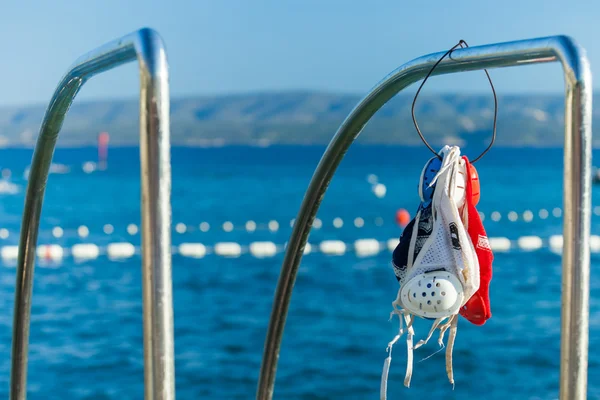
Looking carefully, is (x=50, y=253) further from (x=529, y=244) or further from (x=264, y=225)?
(x=529, y=244)

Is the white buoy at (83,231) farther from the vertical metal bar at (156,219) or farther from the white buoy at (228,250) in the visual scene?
the vertical metal bar at (156,219)

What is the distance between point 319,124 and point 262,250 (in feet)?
533

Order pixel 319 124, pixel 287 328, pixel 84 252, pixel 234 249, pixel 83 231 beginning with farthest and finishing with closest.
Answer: pixel 319 124
pixel 83 231
pixel 234 249
pixel 84 252
pixel 287 328

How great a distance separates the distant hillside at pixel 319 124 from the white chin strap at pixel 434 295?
139 meters

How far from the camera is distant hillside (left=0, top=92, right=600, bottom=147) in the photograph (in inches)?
6250

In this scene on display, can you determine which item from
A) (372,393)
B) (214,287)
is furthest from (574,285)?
(214,287)

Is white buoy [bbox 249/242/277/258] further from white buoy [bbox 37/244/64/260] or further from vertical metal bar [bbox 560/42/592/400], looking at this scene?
vertical metal bar [bbox 560/42/592/400]

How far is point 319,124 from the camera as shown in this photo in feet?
600

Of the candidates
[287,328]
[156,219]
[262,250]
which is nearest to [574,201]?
[156,219]

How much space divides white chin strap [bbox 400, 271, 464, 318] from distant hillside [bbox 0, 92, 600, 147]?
13892 cm

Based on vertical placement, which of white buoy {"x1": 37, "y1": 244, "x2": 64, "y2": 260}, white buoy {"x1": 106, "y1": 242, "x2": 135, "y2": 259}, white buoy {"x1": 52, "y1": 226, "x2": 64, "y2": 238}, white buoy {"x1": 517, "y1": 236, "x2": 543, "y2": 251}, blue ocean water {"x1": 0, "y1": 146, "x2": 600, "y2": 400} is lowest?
blue ocean water {"x1": 0, "y1": 146, "x2": 600, "y2": 400}

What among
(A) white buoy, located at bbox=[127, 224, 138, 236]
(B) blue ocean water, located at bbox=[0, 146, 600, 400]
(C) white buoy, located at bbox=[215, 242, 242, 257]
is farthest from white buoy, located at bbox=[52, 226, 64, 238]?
(C) white buoy, located at bbox=[215, 242, 242, 257]

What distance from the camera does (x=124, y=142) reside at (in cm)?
17375

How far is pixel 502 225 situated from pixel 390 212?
7.33 metres
